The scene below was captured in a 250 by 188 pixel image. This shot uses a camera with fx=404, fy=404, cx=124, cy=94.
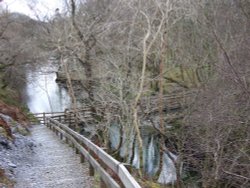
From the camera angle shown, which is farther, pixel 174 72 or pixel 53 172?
pixel 174 72

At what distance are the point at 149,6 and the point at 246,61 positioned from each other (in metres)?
5.53

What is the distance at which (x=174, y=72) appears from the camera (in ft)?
108

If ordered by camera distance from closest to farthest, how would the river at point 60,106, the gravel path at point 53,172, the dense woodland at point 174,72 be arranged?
the gravel path at point 53,172 → the dense woodland at point 174,72 → the river at point 60,106

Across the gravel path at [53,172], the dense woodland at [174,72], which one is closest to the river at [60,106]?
the dense woodland at [174,72]

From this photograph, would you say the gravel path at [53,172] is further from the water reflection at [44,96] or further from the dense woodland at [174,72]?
the water reflection at [44,96]

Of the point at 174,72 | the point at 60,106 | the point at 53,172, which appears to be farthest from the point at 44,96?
the point at 53,172

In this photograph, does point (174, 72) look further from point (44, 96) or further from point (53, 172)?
point (44, 96)

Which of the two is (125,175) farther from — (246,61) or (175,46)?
(175,46)

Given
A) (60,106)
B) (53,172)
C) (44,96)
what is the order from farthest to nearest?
(44,96), (60,106), (53,172)

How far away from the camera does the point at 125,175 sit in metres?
5.29

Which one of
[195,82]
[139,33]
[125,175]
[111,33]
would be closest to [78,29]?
[111,33]

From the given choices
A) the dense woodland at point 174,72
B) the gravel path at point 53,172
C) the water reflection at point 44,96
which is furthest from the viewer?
the water reflection at point 44,96

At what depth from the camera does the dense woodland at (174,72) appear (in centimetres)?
1431

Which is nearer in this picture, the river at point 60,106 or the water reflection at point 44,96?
the river at point 60,106
